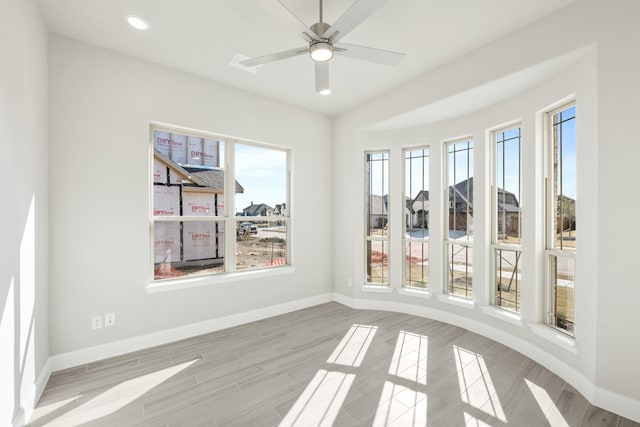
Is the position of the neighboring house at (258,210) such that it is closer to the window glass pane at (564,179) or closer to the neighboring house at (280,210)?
the neighboring house at (280,210)

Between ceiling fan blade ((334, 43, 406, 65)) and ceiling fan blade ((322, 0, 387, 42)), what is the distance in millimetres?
112

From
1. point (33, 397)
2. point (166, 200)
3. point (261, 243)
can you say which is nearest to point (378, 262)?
point (261, 243)

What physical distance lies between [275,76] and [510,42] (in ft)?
7.44

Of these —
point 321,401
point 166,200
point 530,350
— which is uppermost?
point 166,200

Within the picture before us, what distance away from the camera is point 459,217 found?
362 centimetres

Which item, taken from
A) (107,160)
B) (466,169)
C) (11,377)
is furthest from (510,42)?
(11,377)

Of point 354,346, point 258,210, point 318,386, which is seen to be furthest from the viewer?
point 258,210

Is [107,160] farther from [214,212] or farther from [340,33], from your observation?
[340,33]

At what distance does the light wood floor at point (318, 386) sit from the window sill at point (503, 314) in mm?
283

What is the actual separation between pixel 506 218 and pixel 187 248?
3.62m

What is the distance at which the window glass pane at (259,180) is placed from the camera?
12.0ft

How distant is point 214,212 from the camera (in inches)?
136

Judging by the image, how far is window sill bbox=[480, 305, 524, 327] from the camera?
112 inches

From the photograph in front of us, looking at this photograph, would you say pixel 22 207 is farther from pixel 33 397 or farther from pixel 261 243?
pixel 261 243
